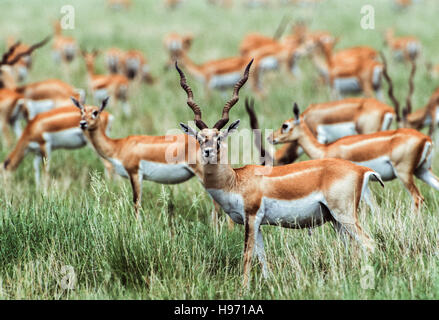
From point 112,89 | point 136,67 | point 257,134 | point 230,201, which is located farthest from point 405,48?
point 230,201

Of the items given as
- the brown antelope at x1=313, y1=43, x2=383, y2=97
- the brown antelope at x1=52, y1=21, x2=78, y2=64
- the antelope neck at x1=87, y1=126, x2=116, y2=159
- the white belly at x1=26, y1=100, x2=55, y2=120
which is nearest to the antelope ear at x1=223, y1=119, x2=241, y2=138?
the antelope neck at x1=87, y1=126, x2=116, y2=159

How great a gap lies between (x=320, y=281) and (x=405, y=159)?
2466 millimetres

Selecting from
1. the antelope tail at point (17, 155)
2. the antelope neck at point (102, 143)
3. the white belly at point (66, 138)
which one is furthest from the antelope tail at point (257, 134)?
the antelope tail at point (17, 155)

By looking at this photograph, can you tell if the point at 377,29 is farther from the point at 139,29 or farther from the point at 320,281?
the point at 320,281

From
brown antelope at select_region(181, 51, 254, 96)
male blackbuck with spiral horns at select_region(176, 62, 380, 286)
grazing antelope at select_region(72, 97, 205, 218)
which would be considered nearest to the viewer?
male blackbuck with spiral horns at select_region(176, 62, 380, 286)

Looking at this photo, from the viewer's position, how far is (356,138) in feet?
20.6

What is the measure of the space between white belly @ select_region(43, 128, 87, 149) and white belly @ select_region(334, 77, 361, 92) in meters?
6.30

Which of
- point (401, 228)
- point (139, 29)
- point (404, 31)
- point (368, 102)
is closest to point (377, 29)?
point (404, 31)

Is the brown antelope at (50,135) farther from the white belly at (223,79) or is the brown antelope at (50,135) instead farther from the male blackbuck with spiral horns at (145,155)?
the white belly at (223,79)

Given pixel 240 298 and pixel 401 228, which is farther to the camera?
pixel 401 228

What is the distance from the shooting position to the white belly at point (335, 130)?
8.12 m

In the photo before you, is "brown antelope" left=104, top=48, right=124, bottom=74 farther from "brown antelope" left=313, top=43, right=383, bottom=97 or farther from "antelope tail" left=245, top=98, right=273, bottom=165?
"antelope tail" left=245, top=98, right=273, bottom=165

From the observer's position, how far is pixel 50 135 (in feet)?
26.1

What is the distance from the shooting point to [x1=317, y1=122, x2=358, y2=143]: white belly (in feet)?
26.6
